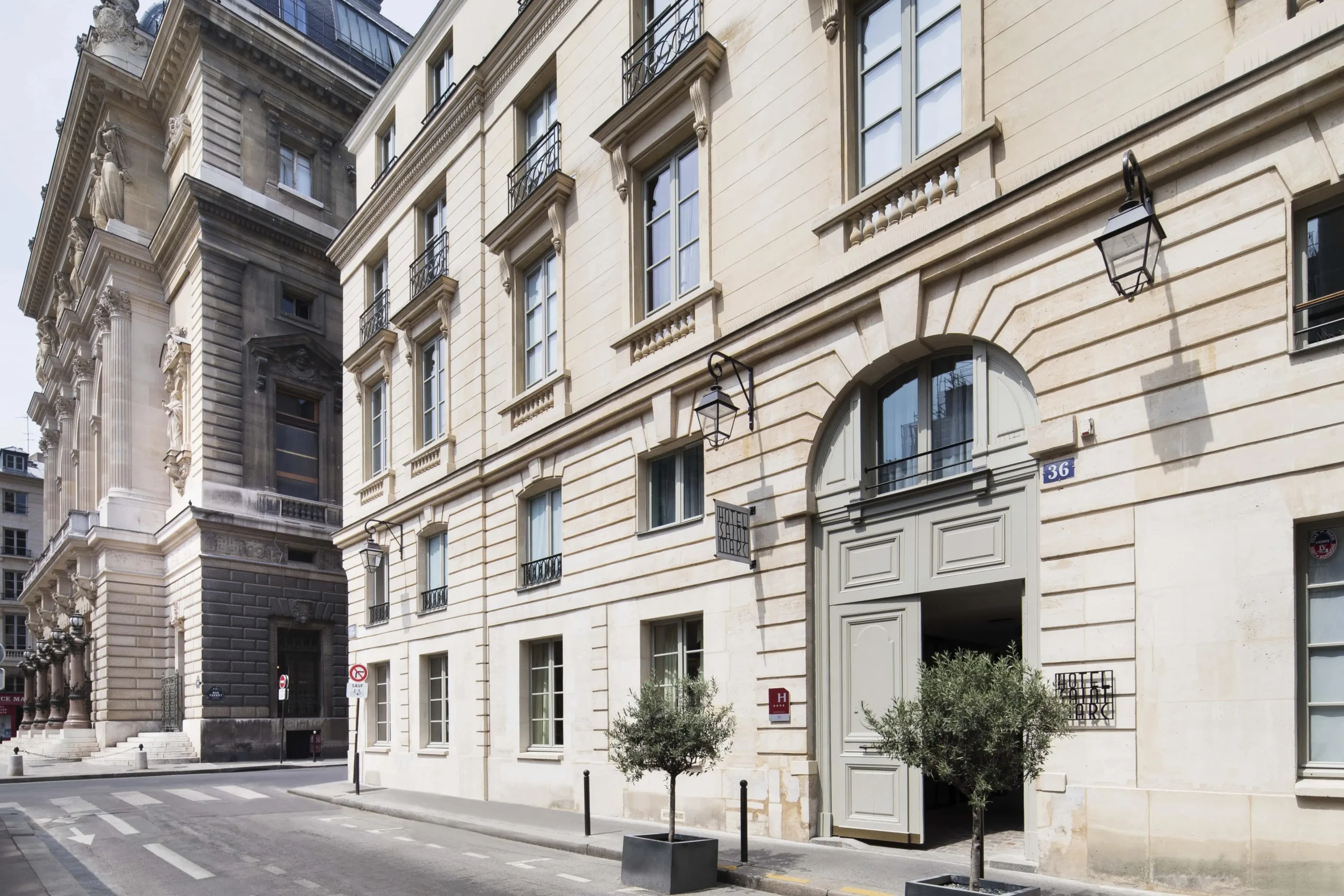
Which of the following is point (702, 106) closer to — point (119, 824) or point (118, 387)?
point (119, 824)

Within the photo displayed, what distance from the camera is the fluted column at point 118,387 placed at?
41.2 metres

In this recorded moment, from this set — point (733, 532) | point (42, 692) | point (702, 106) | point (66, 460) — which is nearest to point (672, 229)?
point (702, 106)

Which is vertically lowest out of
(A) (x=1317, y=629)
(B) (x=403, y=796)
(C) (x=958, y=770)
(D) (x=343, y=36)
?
(B) (x=403, y=796)

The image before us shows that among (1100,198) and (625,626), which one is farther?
(625,626)

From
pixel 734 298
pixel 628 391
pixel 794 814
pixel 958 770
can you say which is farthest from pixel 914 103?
pixel 794 814

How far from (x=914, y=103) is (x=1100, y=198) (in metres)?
2.98

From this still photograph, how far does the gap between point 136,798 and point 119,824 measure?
5762 mm

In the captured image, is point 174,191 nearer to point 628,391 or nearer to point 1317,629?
point 628,391

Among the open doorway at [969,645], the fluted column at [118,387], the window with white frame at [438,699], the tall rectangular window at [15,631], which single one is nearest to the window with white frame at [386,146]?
the window with white frame at [438,699]

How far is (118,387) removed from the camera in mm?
41812

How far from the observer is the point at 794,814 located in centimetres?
1223

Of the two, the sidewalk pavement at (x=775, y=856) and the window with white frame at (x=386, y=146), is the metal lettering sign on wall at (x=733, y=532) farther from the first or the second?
the window with white frame at (x=386, y=146)

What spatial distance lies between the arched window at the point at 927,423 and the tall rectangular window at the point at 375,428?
55.3 ft

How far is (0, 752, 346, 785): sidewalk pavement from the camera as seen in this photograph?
1232 inches
